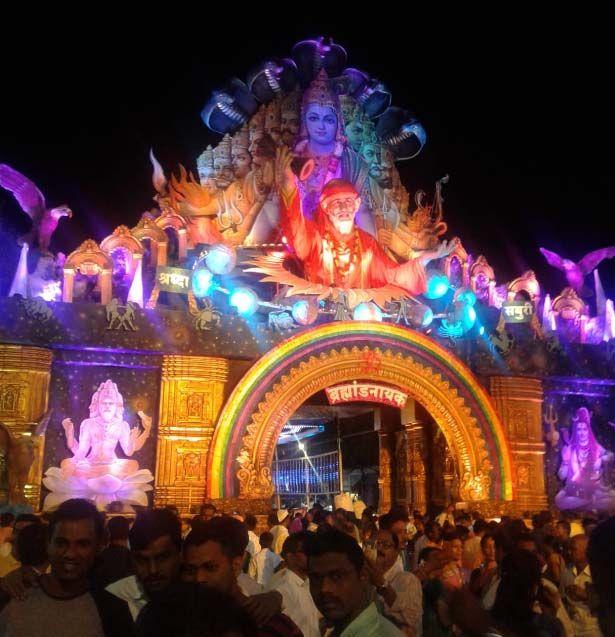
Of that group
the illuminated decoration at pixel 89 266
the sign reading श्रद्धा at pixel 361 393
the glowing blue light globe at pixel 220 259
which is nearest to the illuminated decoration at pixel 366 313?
the sign reading श्रद्धा at pixel 361 393

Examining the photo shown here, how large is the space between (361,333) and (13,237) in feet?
28.9

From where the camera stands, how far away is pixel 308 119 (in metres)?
21.3

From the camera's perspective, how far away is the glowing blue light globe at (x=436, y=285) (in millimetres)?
20016

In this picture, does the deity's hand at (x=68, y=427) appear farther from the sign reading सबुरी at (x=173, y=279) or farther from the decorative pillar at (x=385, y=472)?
the decorative pillar at (x=385, y=472)

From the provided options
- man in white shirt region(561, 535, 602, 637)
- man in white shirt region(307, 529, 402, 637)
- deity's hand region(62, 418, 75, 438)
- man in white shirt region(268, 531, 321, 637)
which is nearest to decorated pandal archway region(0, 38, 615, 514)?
deity's hand region(62, 418, 75, 438)

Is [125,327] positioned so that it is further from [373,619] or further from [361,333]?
[373,619]

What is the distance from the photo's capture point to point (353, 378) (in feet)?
60.7

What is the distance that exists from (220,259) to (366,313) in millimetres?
3731

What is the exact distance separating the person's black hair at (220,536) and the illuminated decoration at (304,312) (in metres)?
13.8

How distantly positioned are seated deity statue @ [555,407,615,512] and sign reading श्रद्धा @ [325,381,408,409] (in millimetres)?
4865

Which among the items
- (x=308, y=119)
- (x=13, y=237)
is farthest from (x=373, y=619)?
(x=308, y=119)

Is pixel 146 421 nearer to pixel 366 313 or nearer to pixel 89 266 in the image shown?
pixel 89 266

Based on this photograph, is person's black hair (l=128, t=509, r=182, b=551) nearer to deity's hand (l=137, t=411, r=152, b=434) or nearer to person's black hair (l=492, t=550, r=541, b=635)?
person's black hair (l=492, t=550, r=541, b=635)

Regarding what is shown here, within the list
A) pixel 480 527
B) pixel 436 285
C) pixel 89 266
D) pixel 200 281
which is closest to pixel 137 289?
pixel 89 266
